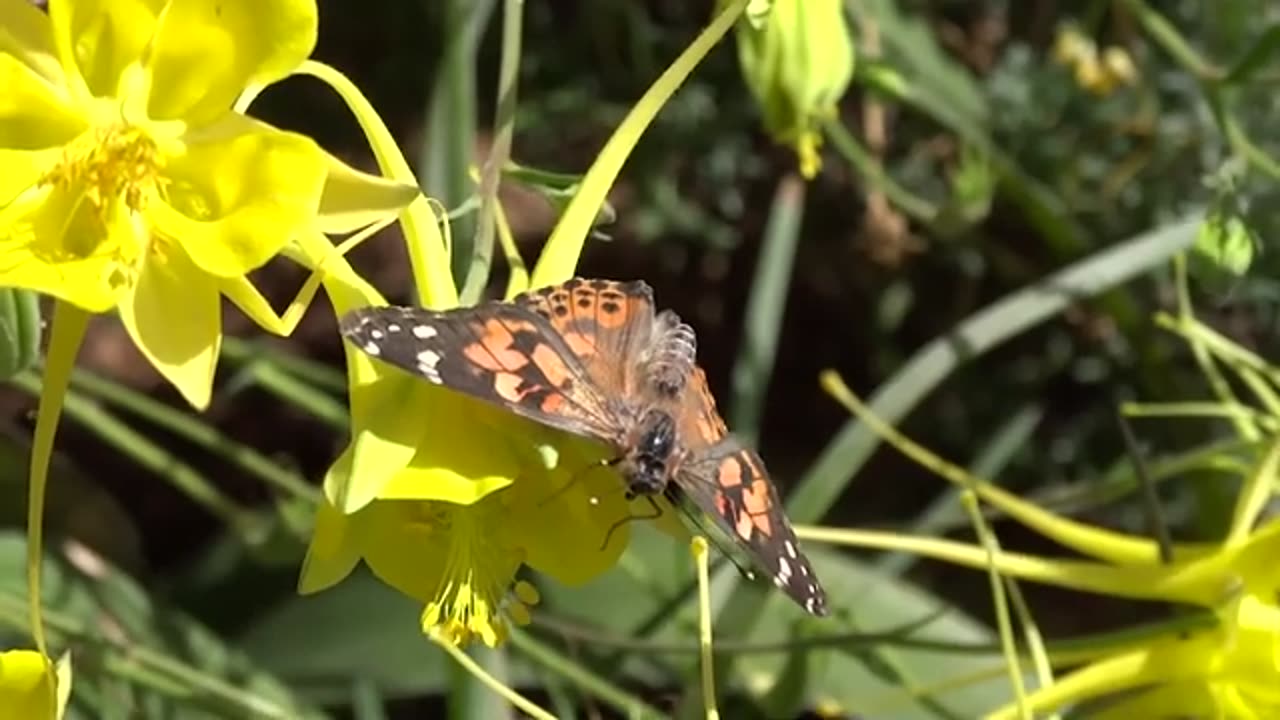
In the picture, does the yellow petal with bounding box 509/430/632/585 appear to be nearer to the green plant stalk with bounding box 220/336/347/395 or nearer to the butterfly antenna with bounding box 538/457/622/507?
the butterfly antenna with bounding box 538/457/622/507

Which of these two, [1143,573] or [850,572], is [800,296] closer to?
[850,572]

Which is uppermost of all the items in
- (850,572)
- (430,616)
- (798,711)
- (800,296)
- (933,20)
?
(933,20)

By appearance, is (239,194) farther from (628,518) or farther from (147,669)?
(147,669)

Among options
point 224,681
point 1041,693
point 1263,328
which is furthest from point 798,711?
point 1263,328

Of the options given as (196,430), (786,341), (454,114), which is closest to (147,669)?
(196,430)

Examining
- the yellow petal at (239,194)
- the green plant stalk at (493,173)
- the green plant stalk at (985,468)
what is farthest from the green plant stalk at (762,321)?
the yellow petal at (239,194)

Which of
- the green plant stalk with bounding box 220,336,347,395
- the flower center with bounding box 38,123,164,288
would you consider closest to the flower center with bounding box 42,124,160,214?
the flower center with bounding box 38,123,164,288
